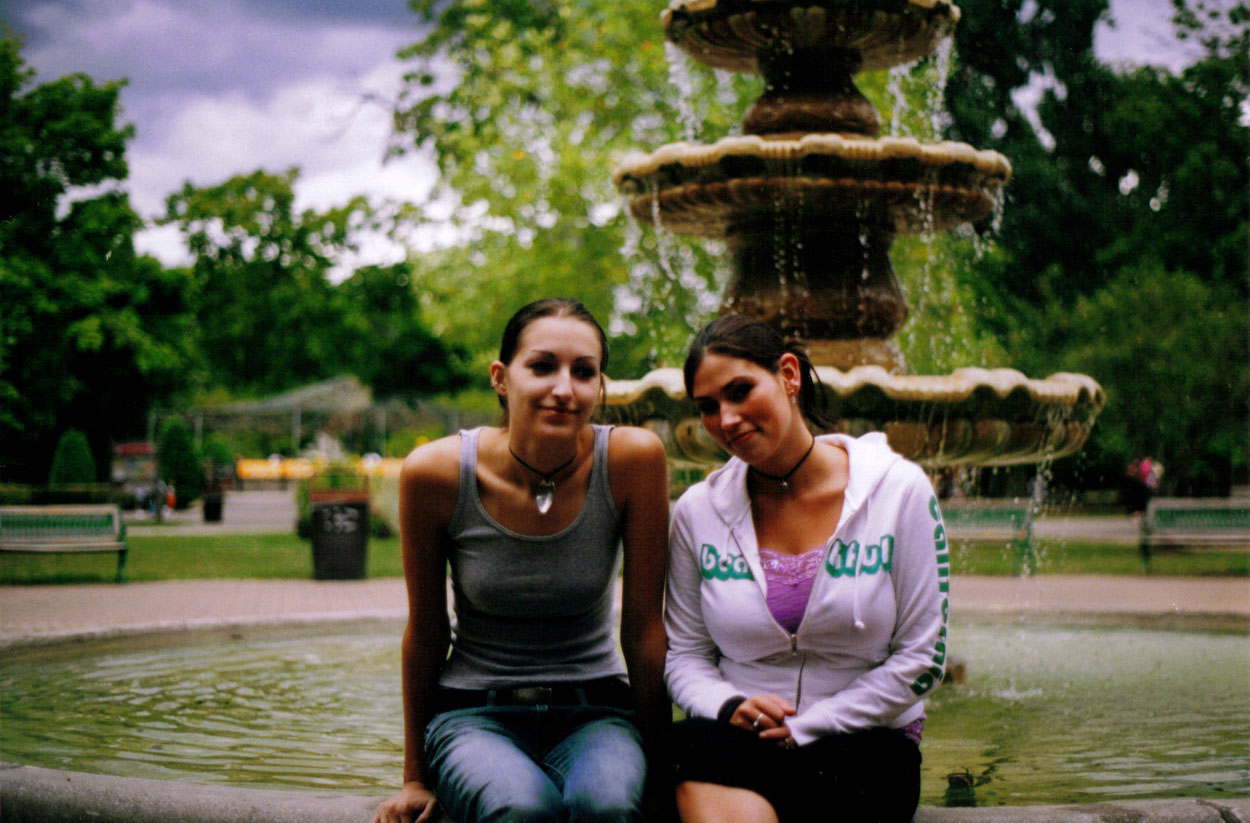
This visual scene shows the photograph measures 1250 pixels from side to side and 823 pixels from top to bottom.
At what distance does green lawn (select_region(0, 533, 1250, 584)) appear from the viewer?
13.4m

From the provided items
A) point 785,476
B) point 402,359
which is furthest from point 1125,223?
point 402,359

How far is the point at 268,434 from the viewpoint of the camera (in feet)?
180

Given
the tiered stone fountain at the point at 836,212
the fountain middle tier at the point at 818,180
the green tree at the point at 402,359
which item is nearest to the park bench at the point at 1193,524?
the tiered stone fountain at the point at 836,212

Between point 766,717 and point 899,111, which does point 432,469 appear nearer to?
point 766,717

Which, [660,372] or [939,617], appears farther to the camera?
[660,372]

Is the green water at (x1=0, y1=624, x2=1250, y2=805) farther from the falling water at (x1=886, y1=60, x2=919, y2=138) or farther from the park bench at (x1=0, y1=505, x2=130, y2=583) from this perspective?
the falling water at (x1=886, y1=60, x2=919, y2=138)

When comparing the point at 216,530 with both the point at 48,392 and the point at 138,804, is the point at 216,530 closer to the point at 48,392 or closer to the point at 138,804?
the point at 48,392

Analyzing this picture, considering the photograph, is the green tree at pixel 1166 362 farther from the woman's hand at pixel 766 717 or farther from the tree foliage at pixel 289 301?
the woman's hand at pixel 766 717

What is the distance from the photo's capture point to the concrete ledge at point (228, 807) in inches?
107

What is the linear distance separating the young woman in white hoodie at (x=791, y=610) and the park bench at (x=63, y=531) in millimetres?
10820

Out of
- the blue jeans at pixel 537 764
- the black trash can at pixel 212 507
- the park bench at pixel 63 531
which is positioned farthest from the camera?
the black trash can at pixel 212 507

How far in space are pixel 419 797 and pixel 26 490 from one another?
18906 mm

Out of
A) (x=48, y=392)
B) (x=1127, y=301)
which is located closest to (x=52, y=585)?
(x=48, y=392)

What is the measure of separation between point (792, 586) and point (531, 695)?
27.5 inches
